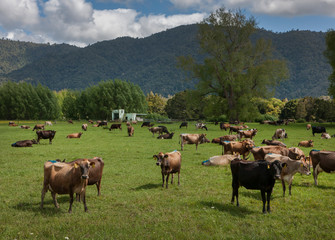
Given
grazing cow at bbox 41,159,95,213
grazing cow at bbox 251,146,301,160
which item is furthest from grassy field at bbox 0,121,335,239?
grazing cow at bbox 251,146,301,160

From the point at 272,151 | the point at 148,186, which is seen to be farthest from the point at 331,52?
the point at 148,186

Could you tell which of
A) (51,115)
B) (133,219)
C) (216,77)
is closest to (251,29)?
(216,77)

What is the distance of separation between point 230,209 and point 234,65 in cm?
4747

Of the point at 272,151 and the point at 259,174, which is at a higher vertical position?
the point at 259,174

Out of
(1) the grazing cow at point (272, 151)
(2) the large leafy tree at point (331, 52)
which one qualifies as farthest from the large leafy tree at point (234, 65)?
(1) the grazing cow at point (272, 151)

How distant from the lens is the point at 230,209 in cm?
862

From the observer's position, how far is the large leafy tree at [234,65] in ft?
173

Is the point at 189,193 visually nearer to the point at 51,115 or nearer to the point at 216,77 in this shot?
the point at 216,77

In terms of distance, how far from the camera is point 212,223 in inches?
294

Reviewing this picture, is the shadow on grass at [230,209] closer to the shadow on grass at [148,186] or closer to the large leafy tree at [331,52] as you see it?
the shadow on grass at [148,186]

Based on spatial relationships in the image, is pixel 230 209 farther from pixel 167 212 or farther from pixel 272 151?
pixel 272 151

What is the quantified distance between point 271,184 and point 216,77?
47760 millimetres

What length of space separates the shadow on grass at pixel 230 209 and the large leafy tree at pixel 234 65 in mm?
44896

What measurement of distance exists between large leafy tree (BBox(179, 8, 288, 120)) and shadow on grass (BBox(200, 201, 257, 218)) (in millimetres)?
44896
